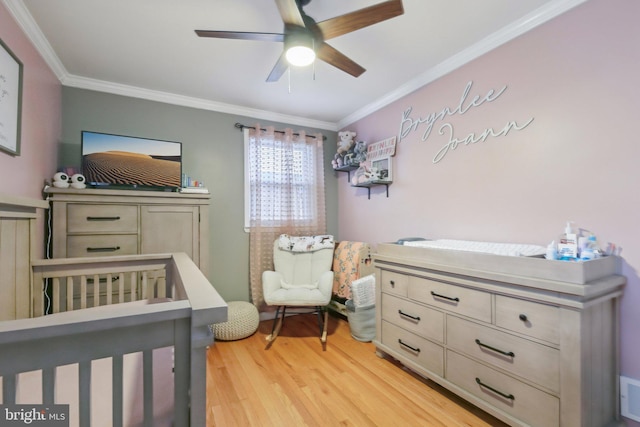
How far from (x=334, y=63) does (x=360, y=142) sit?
1396 mm

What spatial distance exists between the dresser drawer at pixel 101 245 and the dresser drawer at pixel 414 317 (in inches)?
77.4

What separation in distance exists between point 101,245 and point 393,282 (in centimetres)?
215

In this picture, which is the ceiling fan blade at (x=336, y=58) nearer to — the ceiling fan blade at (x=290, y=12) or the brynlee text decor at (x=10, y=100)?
the ceiling fan blade at (x=290, y=12)

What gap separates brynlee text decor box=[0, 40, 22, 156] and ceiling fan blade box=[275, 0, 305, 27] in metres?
1.43

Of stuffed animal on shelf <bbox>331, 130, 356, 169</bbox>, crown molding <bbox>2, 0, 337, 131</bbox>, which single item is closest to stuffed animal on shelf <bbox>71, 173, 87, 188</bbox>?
crown molding <bbox>2, 0, 337, 131</bbox>

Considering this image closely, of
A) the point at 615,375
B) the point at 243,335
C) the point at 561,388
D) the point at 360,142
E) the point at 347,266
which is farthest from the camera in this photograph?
the point at 360,142

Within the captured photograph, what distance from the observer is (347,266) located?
2.85m

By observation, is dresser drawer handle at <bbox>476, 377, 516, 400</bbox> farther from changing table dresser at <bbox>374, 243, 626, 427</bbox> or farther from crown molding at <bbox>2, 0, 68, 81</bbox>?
crown molding at <bbox>2, 0, 68, 81</bbox>

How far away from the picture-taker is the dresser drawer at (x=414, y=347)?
1696 mm

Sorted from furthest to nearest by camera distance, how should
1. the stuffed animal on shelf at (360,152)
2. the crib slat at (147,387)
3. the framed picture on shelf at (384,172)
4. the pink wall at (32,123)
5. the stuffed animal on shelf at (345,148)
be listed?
the stuffed animal on shelf at (345,148)
the stuffed animal on shelf at (360,152)
the framed picture on shelf at (384,172)
the pink wall at (32,123)
the crib slat at (147,387)

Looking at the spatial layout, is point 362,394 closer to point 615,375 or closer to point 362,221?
point 615,375

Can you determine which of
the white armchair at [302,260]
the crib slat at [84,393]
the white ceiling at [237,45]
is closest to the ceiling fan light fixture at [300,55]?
the white ceiling at [237,45]

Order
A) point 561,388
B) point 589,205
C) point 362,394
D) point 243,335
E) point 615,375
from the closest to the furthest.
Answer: point 561,388
point 615,375
point 589,205
point 362,394
point 243,335

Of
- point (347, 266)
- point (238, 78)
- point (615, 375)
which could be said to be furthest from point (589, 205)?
point (238, 78)
